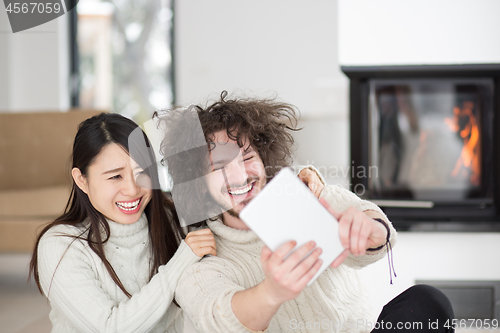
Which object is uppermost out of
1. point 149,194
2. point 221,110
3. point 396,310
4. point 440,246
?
point 221,110

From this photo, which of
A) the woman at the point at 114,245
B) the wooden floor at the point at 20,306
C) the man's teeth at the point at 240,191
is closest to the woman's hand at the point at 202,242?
the woman at the point at 114,245

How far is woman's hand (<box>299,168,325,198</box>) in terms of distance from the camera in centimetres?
115

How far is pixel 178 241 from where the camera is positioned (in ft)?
3.86

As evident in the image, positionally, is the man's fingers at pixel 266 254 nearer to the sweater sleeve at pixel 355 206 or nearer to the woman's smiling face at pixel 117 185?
the sweater sleeve at pixel 355 206

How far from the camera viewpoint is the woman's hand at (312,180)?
3.78 feet

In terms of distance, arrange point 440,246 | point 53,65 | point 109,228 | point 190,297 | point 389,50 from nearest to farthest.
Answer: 1. point 190,297
2. point 109,228
3. point 440,246
4. point 389,50
5. point 53,65

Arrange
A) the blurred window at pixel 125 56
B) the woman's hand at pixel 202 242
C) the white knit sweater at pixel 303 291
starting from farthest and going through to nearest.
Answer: the blurred window at pixel 125 56
the woman's hand at pixel 202 242
the white knit sweater at pixel 303 291

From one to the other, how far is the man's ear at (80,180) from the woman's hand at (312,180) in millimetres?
552

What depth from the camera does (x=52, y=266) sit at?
1016 mm

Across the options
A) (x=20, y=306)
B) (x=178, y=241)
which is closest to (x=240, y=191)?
(x=178, y=241)

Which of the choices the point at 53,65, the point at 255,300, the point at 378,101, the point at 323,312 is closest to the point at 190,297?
the point at 255,300

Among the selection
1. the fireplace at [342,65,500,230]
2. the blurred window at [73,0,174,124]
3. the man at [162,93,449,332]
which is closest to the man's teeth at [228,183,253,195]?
the man at [162,93,449,332]

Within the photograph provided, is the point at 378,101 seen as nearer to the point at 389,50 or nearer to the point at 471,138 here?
the point at 389,50

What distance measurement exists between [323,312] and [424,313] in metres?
0.21
